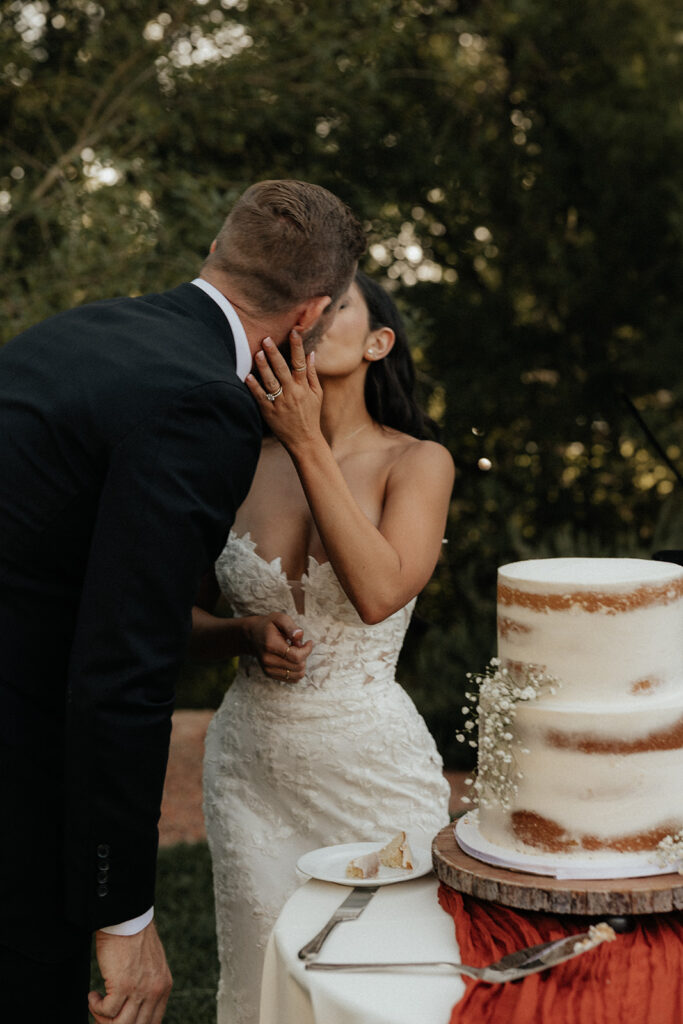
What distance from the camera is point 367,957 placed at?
1.69m

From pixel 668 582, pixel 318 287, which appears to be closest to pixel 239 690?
pixel 318 287

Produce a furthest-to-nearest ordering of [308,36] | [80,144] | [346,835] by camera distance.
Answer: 1. [308,36]
2. [80,144]
3. [346,835]

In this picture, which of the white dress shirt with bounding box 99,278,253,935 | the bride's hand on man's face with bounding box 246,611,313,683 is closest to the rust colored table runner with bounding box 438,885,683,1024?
the white dress shirt with bounding box 99,278,253,935

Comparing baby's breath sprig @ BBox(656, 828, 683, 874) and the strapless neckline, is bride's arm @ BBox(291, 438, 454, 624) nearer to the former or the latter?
the strapless neckline

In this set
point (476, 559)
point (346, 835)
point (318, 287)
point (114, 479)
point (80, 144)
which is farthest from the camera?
point (476, 559)

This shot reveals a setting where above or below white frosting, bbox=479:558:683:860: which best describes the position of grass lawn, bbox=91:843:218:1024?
below

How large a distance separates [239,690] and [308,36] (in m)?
5.65

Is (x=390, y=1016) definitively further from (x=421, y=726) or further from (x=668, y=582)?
(x=421, y=726)

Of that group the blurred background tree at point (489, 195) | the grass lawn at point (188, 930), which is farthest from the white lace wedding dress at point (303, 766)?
the blurred background tree at point (489, 195)

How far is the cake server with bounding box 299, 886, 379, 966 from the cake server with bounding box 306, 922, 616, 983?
0.05 m

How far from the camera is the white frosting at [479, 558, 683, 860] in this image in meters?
1.75

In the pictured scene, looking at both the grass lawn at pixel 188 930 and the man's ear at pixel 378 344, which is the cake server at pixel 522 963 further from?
the grass lawn at pixel 188 930

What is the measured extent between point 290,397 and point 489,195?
756cm

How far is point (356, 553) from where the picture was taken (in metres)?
2.59
